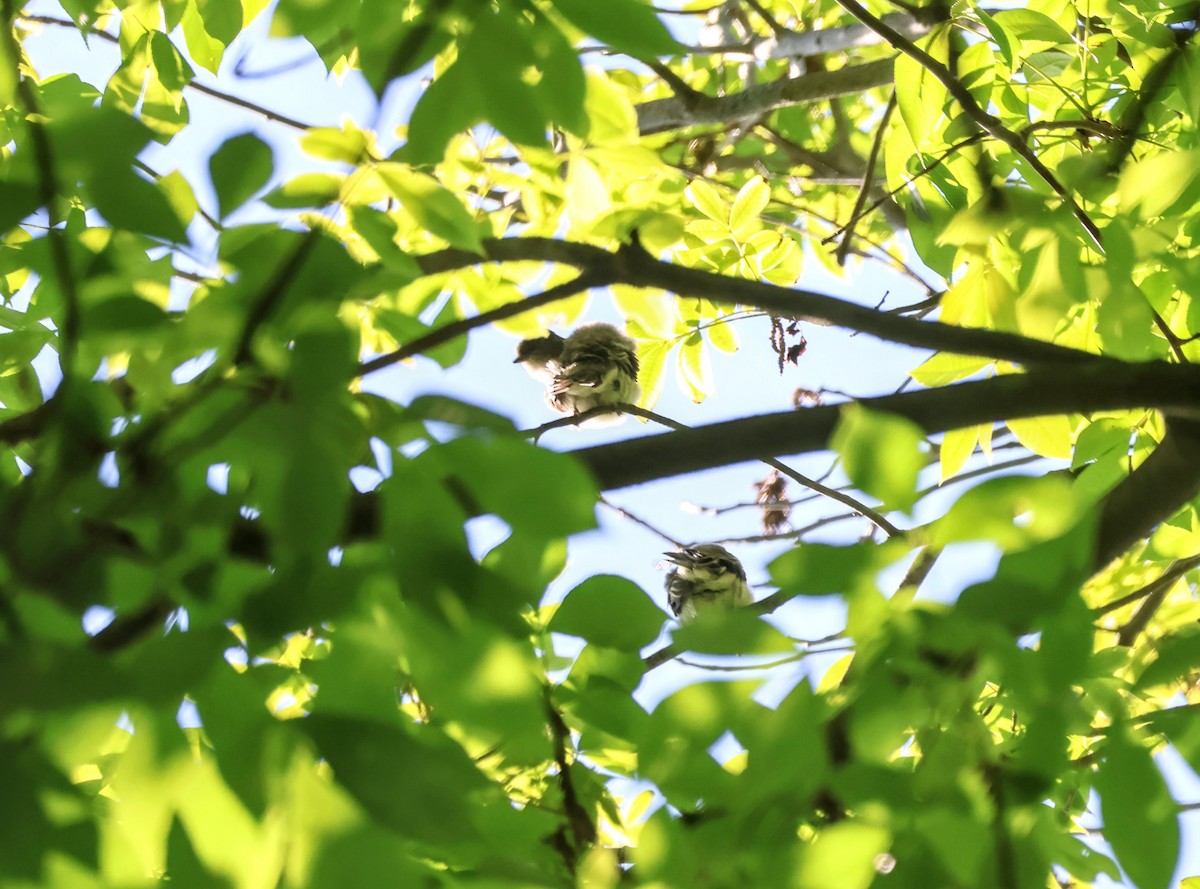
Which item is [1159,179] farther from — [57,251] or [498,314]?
[57,251]

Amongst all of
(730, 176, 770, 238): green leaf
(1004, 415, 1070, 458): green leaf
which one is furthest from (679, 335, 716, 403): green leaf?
(1004, 415, 1070, 458): green leaf

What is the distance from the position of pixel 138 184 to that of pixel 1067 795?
1573 mm

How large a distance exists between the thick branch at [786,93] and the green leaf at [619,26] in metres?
1.28

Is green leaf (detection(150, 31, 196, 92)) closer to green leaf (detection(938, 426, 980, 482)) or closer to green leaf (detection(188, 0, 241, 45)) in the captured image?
green leaf (detection(188, 0, 241, 45))

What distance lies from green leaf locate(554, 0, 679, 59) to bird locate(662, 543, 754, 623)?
1189 mm

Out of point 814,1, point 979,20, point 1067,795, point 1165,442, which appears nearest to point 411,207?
point 1165,442

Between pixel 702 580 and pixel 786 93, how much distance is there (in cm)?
100

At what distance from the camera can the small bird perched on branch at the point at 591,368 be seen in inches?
71.4

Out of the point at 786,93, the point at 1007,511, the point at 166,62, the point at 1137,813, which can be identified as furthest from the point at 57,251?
the point at 786,93

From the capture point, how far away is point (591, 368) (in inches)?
71.5

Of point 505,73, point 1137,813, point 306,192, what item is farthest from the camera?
point 306,192

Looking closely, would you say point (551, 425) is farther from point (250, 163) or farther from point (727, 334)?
point (727, 334)

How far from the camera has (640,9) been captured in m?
0.71

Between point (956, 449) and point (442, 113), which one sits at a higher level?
point (442, 113)
